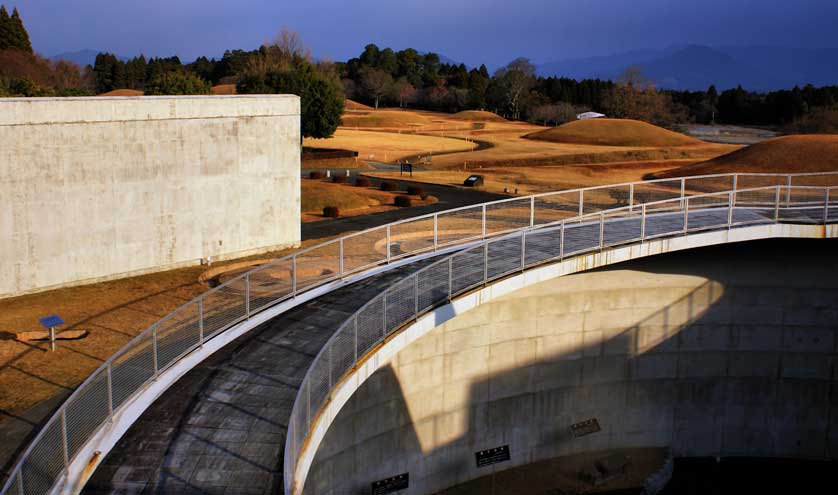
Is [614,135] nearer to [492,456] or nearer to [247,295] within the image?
[492,456]

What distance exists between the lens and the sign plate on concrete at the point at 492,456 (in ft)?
86.6

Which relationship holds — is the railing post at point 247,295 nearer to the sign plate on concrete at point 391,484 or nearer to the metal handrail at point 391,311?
the metal handrail at point 391,311

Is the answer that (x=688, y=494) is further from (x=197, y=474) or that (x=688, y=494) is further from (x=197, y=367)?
(x=197, y=474)

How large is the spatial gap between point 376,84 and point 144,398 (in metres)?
111

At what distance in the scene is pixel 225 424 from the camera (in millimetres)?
14195

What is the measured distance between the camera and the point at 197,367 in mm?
16359

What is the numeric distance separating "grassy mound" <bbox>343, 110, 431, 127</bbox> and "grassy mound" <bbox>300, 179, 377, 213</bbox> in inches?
2034

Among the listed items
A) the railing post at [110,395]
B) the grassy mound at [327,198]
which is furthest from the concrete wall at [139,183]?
the railing post at [110,395]

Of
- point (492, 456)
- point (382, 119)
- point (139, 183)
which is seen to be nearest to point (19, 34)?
point (382, 119)

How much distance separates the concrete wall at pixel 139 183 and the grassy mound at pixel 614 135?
54.6 m

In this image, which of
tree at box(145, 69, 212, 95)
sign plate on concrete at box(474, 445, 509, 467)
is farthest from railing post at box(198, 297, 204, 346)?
tree at box(145, 69, 212, 95)

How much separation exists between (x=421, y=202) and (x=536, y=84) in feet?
270

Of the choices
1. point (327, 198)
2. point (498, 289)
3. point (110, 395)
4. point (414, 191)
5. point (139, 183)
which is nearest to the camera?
point (110, 395)

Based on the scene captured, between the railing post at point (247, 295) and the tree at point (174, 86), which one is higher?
the tree at point (174, 86)
